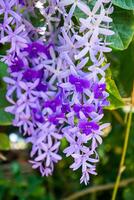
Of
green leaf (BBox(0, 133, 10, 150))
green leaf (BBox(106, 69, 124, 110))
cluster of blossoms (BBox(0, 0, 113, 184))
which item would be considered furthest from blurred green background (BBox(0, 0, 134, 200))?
cluster of blossoms (BBox(0, 0, 113, 184))

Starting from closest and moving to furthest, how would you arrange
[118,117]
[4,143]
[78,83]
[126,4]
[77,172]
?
[78,83]
[126,4]
[4,143]
[118,117]
[77,172]

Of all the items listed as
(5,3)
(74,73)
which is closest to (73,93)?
(74,73)

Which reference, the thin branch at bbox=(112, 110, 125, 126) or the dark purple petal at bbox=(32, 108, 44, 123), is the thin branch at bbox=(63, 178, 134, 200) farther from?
the dark purple petal at bbox=(32, 108, 44, 123)

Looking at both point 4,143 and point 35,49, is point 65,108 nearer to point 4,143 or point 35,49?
point 35,49

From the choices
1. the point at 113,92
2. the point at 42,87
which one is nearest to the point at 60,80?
the point at 42,87

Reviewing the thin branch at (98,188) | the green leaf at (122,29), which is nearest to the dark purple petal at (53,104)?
the green leaf at (122,29)

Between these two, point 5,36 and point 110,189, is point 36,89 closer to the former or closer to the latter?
point 5,36

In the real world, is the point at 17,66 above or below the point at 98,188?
above
